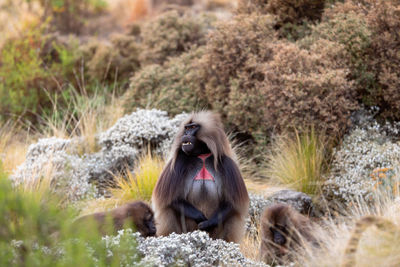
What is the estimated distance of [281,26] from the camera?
8.91 meters

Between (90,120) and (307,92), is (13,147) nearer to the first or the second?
(90,120)

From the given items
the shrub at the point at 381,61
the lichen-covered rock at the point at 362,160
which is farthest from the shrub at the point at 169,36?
the lichen-covered rock at the point at 362,160

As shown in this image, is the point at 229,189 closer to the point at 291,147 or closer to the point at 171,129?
the point at 291,147

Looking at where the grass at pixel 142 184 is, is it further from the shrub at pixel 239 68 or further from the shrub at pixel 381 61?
the shrub at pixel 381 61

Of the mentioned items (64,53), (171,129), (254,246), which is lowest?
(254,246)

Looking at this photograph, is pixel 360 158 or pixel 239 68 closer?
pixel 360 158

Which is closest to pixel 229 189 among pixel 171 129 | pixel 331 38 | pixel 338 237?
pixel 338 237

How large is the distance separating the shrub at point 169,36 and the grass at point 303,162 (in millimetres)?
3601

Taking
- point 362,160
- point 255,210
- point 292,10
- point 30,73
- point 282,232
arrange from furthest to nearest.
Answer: point 30,73 < point 292,10 < point 362,160 < point 255,210 < point 282,232

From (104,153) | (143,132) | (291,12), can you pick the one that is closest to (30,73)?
(104,153)

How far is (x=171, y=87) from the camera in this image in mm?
9000

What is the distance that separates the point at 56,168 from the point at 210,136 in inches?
128

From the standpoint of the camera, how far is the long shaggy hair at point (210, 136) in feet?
16.6

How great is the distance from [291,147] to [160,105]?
104 inches
